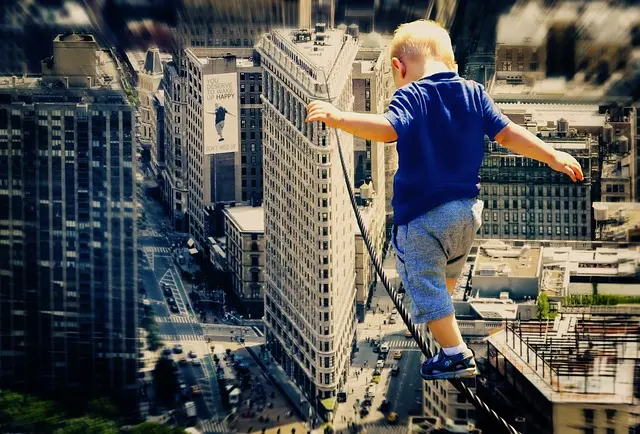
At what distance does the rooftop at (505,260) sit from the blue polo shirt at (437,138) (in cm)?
1174

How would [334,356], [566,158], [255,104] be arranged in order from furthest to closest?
[255,104] → [334,356] → [566,158]

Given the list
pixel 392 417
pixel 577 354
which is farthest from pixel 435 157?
Result: pixel 392 417

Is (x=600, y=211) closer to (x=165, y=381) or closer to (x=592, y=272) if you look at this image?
(x=592, y=272)

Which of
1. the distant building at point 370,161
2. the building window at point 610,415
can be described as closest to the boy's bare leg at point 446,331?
the building window at point 610,415

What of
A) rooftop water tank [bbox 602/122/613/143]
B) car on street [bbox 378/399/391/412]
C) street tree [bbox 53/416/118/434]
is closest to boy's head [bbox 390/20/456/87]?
street tree [bbox 53/416/118/434]

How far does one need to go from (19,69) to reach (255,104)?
84.6 inches

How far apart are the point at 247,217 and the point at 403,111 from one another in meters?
14.4

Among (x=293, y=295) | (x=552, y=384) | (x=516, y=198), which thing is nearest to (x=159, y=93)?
(x=293, y=295)

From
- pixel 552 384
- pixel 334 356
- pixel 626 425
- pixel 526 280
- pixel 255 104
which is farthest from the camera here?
pixel 255 104

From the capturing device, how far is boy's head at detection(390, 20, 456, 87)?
5.75ft

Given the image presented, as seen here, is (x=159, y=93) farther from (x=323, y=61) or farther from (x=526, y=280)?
(x=526, y=280)

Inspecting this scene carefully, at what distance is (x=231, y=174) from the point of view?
54.8ft

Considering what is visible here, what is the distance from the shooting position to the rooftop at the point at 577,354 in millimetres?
10070

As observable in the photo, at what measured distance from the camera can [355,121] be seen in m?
1.71
